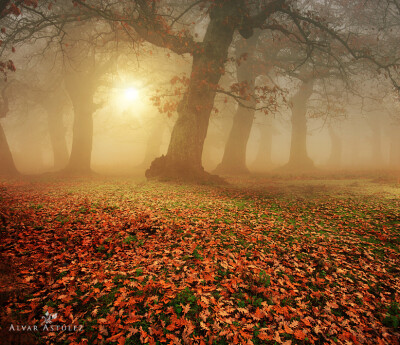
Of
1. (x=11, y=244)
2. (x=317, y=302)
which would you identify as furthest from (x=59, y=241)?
(x=317, y=302)

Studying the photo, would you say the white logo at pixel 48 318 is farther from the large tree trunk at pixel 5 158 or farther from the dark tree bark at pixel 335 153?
the dark tree bark at pixel 335 153

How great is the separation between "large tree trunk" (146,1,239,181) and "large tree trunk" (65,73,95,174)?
965cm

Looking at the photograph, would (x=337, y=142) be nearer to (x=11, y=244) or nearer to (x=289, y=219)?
(x=289, y=219)

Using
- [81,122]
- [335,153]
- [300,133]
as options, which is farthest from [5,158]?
[335,153]

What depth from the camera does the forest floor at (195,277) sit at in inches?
117

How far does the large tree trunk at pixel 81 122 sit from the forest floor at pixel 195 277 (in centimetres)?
1351

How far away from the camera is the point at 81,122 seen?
19.7 m

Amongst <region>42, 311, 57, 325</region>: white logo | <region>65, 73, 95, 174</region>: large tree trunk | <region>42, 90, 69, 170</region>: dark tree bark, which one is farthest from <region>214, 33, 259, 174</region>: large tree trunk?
<region>42, 90, 69, 170</region>: dark tree bark

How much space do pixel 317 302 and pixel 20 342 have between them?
3943 mm

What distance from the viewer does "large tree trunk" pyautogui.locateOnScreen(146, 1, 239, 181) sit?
498 inches

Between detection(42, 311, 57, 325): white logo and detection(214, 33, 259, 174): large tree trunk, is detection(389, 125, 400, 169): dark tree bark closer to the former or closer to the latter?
detection(214, 33, 259, 174): large tree trunk

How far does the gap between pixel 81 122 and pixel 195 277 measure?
64.5 ft

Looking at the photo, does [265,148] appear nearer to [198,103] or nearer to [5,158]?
[198,103]

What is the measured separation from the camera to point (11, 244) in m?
4.46
